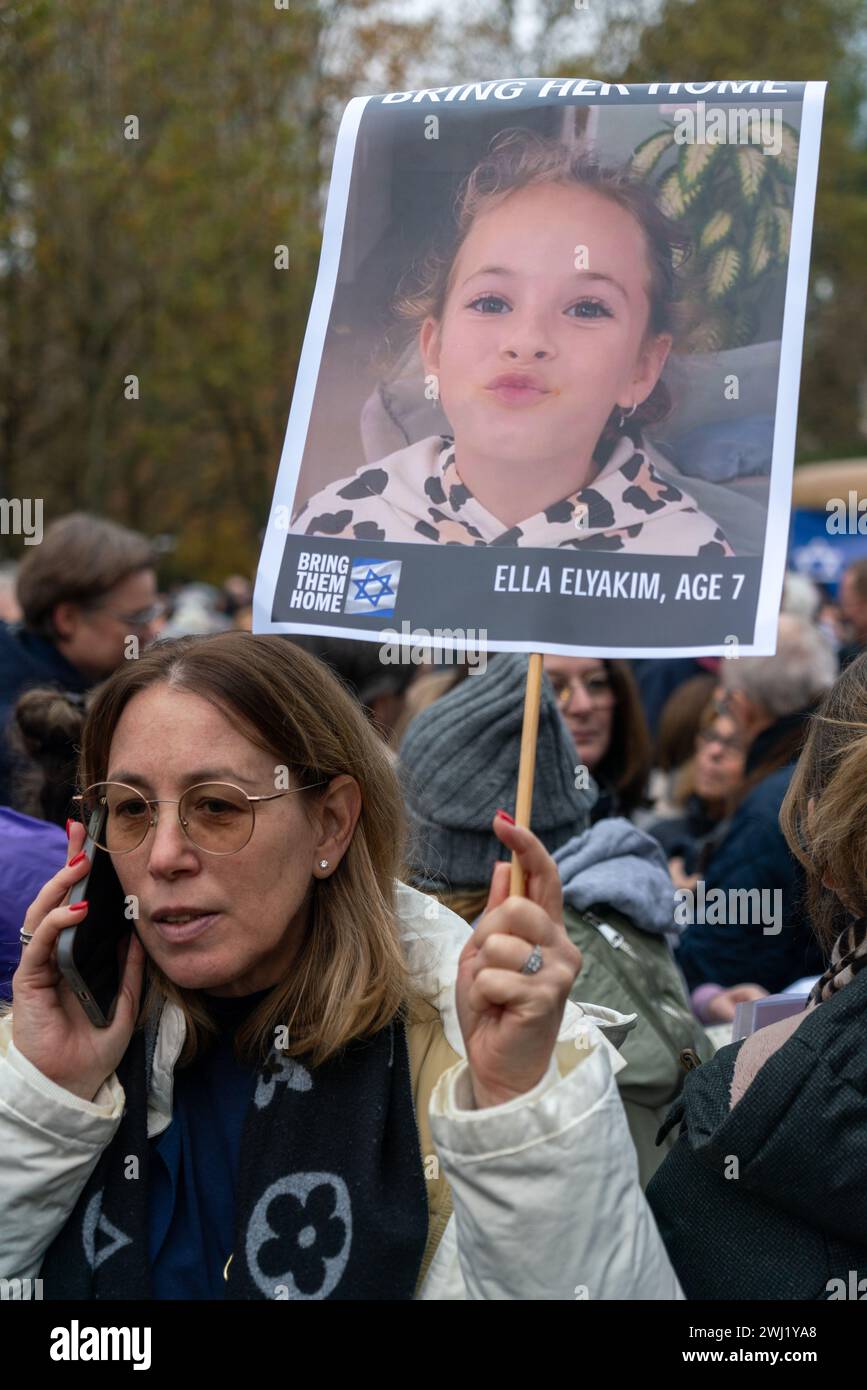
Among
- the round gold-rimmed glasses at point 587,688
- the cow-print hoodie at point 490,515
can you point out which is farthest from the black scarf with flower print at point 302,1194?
the round gold-rimmed glasses at point 587,688

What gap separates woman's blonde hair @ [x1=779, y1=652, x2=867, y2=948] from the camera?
2141mm

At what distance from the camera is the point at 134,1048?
2.30 metres

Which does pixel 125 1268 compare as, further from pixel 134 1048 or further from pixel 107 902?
pixel 107 902

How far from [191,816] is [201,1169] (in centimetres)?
51

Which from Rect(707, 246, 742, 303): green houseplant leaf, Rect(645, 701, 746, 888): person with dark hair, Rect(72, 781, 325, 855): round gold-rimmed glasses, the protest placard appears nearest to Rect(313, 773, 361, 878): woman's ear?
Rect(72, 781, 325, 855): round gold-rimmed glasses

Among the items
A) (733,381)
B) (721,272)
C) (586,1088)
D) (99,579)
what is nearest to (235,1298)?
(586,1088)

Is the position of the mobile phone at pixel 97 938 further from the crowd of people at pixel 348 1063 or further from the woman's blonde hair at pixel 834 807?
the woman's blonde hair at pixel 834 807

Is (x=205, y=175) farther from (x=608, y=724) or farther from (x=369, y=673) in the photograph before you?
(x=608, y=724)

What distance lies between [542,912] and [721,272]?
102 cm

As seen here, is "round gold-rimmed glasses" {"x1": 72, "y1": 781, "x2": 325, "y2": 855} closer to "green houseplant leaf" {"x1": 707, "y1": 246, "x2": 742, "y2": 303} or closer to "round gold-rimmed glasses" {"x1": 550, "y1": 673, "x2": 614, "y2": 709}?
"green houseplant leaf" {"x1": 707, "y1": 246, "x2": 742, "y2": 303}

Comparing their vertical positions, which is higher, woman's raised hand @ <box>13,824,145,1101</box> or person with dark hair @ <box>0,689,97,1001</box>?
person with dark hair @ <box>0,689,97,1001</box>

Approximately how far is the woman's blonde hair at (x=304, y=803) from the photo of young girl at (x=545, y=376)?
0.83 feet

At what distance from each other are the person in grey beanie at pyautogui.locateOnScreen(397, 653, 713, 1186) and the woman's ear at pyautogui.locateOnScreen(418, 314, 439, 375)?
1.05 meters

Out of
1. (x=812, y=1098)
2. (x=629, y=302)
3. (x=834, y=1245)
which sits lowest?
(x=834, y=1245)
